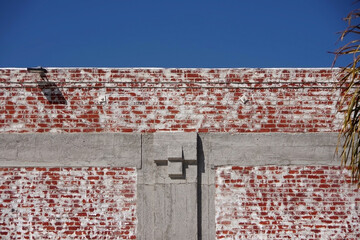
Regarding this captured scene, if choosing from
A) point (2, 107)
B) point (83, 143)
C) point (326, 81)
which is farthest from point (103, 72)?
point (326, 81)

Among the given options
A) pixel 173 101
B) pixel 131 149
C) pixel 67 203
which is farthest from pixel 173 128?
pixel 67 203

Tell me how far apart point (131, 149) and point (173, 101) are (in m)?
1.05

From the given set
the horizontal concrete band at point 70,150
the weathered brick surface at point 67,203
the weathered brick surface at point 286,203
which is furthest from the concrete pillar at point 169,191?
the weathered brick surface at point 286,203

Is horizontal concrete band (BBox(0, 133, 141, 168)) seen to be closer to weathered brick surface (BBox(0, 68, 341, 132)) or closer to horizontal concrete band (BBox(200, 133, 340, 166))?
weathered brick surface (BBox(0, 68, 341, 132))

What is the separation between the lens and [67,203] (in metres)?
7.36

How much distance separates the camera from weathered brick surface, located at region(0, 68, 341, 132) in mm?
7559

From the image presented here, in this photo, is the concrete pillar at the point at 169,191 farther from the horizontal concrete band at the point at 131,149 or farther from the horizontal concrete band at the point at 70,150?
the horizontal concrete band at the point at 70,150

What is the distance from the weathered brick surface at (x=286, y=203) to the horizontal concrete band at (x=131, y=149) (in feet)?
0.57

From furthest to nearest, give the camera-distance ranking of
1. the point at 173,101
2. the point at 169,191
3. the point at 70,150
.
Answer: the point at 173,101, the point at 70,150, the point at 169,191

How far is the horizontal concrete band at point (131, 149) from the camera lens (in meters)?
7.45

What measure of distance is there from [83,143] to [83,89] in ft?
2.94

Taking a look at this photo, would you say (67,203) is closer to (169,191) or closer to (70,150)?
(70,150)

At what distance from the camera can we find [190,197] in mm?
7320

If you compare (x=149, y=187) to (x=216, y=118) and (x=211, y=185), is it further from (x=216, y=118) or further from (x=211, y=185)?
(x=216, y=118)
